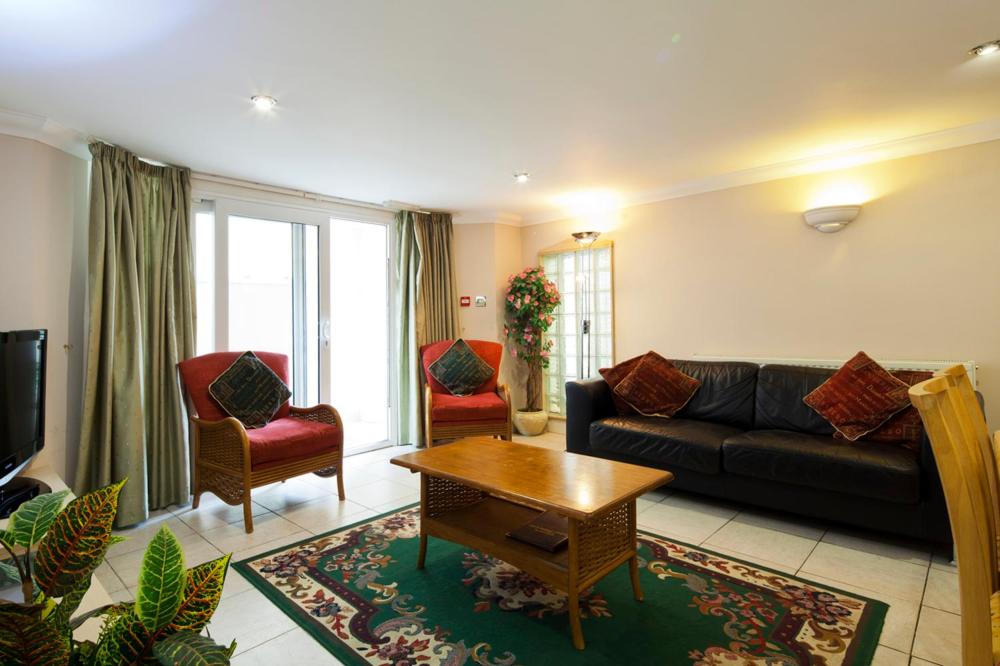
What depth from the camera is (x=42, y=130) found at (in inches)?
112

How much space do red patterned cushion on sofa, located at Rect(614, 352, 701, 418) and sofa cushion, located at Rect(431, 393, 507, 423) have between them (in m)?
1.02

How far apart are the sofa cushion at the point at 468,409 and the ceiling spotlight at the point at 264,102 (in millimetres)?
2487

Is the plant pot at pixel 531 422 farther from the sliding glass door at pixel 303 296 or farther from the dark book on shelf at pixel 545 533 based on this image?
the dark book on shelf at pixel 545 533

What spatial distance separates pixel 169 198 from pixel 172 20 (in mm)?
1912

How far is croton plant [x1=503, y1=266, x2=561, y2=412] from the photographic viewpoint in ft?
17.2

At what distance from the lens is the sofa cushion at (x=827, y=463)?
256 centimetres

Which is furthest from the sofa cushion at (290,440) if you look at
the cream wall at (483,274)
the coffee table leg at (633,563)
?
the cream wall at (483,274)

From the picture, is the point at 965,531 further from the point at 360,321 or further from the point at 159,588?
the point at 360,321

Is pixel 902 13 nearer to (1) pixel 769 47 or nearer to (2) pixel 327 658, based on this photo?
(1) pixel 769 47

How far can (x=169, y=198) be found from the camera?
3.55 metres

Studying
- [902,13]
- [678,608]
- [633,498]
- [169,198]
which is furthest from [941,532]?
[169,198]

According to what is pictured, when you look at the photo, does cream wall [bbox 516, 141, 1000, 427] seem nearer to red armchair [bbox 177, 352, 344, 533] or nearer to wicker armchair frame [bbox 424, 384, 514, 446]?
wicker armchair frame [bbox 424, 384, 514, 446]

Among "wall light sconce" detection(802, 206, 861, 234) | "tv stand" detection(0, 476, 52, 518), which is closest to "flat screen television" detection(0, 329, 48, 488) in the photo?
"tv stand" detection(0, 476, 52, 518)

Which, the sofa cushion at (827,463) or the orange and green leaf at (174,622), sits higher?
the orange and green leaf at (174,622)
